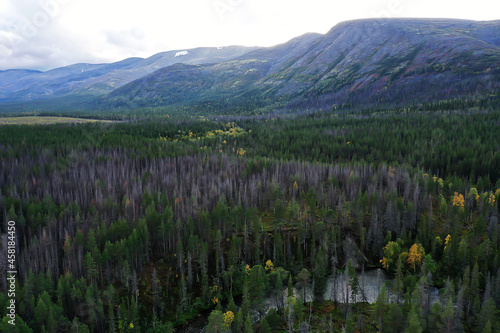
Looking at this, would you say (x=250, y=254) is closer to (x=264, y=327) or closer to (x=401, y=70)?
(x=264, y=327)

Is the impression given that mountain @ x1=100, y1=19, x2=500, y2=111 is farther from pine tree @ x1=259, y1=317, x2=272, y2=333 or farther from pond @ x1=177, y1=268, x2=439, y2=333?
pine tree @ x1=259, y1=317, x2=272, y2=333

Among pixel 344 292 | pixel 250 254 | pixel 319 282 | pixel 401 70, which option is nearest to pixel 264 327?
pixel 319 282

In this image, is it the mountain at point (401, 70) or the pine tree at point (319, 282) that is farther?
the mountain at point (401, 70)

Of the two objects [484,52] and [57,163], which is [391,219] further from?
[484,52]

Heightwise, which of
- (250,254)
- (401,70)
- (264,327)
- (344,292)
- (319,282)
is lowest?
(344,292)

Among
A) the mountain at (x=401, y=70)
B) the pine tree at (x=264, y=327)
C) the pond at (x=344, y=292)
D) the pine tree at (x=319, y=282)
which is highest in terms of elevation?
the mountain at (x=401, y=70)

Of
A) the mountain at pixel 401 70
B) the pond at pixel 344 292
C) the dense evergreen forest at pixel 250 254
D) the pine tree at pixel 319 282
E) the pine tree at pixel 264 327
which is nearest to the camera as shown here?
the pine tree at pixel 264 327

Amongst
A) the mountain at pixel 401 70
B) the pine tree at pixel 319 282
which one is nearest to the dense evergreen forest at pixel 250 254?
the pine tree at pixel 319 282

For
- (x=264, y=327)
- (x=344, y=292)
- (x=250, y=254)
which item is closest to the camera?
(x=264, y=327)

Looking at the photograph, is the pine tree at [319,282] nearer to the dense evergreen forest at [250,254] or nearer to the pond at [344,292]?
the dense evergreen forest at [250,254]

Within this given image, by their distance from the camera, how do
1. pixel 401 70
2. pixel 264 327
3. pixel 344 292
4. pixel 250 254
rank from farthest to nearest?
1. pixel 401 70
2. pixel 250 254
3. pixel 344 292
4. pixel 264 327

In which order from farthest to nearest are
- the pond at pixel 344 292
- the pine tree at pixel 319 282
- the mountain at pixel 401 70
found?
the mountain at pixel 401 70 → the pine tree at pixel 319 282 → the pond at pixel 344 292

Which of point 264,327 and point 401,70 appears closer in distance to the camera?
point 264,327
